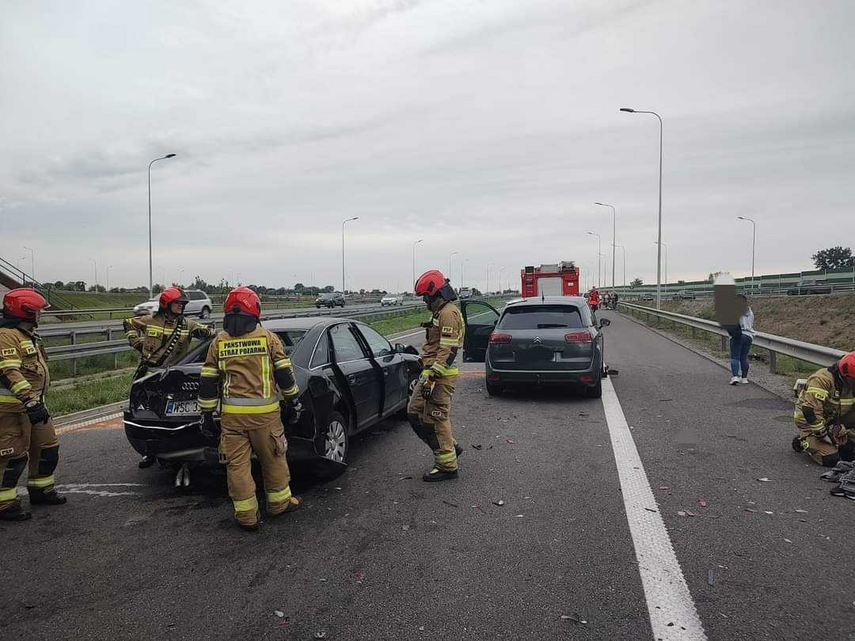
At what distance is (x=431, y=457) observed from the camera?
20.5ft

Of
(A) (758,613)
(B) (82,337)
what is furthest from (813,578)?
(B) (82,337)

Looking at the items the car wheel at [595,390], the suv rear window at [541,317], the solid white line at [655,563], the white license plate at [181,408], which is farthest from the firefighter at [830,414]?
the white license plate at [181,408]

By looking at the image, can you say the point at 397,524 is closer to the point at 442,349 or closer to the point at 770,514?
the point at 442,349

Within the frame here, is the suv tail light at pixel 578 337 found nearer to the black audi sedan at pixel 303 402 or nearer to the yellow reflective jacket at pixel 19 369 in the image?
the black audi sedan at pixel 303 402

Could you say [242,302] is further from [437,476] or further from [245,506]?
[437,476]

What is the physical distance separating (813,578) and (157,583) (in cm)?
381

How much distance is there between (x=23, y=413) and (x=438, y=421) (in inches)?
131

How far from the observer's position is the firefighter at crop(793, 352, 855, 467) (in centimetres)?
551

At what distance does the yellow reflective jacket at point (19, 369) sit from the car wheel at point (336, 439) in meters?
2.31

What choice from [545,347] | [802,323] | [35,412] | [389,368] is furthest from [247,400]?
[802,323]

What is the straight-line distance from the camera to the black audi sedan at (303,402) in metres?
4.99

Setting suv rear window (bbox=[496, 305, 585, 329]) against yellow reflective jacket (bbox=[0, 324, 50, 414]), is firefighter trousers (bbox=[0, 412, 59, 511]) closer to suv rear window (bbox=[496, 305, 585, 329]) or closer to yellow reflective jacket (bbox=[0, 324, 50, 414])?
yellow reflective jacket (bbox=[0, 324, 50, 414])

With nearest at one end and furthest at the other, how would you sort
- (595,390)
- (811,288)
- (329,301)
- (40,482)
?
(40,482) → (595,390) → (811,288) → (329,301)

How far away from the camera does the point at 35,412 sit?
4.72 m
